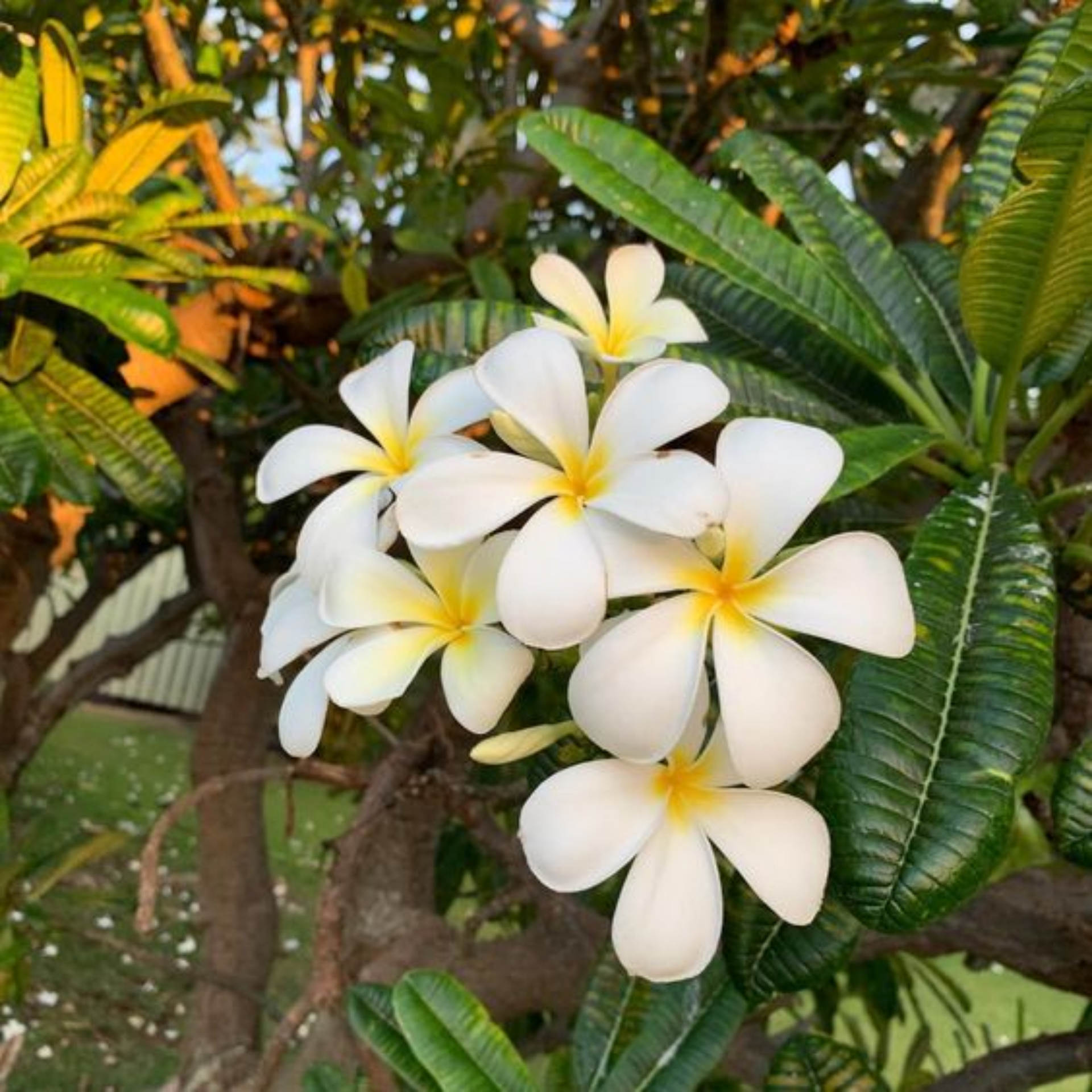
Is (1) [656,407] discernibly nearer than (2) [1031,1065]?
Yes

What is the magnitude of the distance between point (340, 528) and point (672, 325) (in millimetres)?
211

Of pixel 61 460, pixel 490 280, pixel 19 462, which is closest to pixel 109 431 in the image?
pixel 61 460

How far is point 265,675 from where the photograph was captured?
50 centimetres

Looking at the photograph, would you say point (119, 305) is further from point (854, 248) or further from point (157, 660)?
point (157, 660)

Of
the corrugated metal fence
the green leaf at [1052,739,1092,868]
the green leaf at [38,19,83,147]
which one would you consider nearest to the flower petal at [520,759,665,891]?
the green leaf at [1052,739,1092,868]

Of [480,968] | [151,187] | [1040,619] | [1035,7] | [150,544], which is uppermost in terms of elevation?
[1035,7]

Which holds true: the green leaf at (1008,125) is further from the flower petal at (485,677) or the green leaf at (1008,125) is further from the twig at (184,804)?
the twig at (184,804)

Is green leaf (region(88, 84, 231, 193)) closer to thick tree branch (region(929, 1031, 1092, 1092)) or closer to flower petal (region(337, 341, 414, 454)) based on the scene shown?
flower petal (region(337, 341, 414, 454))

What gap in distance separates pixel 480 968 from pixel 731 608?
98cm

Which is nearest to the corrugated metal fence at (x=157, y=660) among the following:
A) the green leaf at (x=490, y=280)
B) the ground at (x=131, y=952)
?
the ground at (x=131, y=952)

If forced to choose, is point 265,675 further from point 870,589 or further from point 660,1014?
point 660,1014

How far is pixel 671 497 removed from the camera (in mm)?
380

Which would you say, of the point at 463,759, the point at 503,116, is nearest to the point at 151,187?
the point at 503,116

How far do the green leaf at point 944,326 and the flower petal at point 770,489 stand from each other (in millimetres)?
385
